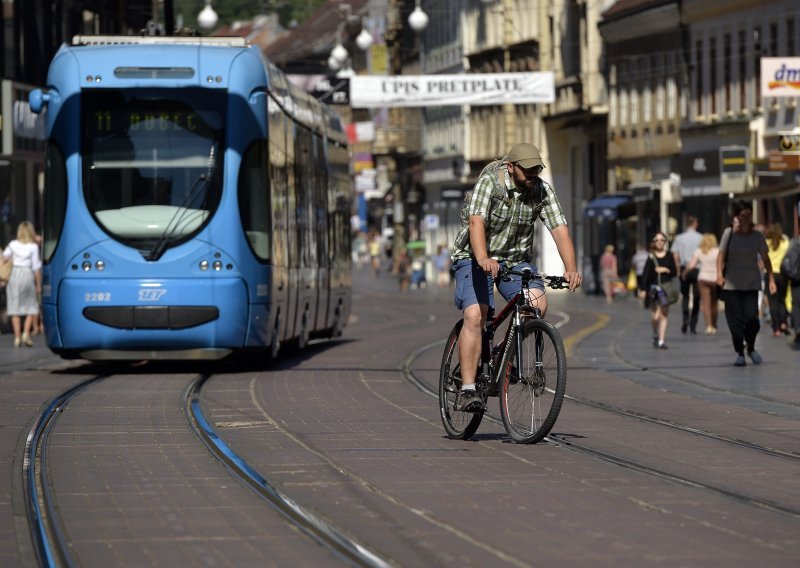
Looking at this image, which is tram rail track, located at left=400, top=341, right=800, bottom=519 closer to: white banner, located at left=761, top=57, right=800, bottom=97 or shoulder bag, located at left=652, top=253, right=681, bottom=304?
shoulder bag, located at left=652, top=253, right=681, bottom=304

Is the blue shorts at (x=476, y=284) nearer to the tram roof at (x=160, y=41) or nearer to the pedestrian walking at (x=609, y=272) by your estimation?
the tram roof at (x=160, y=41)

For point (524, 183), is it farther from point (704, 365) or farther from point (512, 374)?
point (704, 365)

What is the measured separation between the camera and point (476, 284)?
13.8 metres

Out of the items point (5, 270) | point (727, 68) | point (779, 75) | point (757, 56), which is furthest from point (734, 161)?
point (5, 270)

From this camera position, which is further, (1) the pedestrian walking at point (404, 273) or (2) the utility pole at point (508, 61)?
(2) the utility pole at point (508, 61)

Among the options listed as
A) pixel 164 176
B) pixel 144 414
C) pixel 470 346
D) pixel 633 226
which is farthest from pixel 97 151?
pixel 633 226

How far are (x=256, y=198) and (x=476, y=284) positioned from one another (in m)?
9.94

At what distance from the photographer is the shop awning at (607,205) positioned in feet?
232

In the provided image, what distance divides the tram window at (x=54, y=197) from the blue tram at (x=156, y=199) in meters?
0.01

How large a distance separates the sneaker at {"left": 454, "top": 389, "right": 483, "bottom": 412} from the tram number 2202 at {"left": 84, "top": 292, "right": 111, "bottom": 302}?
31.2 ft

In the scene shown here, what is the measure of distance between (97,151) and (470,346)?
396 inches

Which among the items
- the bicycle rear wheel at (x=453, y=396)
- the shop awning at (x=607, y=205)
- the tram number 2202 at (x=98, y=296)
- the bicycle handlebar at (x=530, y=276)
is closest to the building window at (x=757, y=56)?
the shop awning at (x=607, y=205)

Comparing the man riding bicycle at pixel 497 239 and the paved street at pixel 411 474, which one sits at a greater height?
the man riding bicycle at pixel 497 239

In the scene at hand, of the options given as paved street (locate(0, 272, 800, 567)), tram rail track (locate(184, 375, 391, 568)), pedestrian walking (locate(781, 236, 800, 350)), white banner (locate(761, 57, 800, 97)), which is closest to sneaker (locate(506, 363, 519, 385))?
paved street (locate(0, 272, 800, 567))
